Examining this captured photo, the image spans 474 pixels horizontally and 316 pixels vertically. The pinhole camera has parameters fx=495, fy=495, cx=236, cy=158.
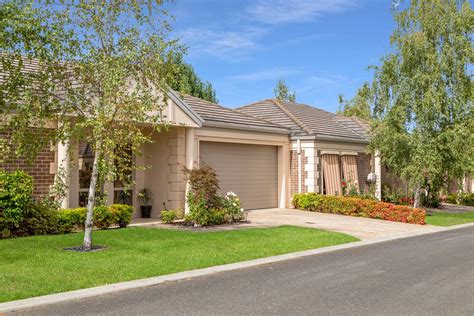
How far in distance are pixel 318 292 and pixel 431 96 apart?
15110mm

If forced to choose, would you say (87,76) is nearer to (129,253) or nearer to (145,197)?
(129,253)

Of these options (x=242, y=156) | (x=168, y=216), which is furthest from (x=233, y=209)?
(x=242, y=156)

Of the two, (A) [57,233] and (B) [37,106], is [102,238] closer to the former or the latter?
(A) [57,233]

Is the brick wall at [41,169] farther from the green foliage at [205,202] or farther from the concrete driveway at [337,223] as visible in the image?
the concrete driveway at [337,223]

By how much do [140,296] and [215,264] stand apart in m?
2.51

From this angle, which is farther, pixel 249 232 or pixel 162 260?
pixel 249 232

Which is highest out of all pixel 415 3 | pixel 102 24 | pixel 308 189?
pixel 415 3

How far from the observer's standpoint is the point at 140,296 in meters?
6.98

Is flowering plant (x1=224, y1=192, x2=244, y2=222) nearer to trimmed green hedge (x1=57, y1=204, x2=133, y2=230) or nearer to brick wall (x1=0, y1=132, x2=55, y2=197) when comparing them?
trimmed green hedge (x1=57, y1=204, x2=133, y2=230)

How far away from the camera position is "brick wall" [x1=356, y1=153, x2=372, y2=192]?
24375 mm

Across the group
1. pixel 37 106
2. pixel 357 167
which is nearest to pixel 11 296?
pixel 37 106

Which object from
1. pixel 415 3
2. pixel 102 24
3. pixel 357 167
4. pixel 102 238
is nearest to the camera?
pixel 102 24

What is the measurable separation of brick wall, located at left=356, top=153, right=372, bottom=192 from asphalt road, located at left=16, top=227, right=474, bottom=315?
14154mm

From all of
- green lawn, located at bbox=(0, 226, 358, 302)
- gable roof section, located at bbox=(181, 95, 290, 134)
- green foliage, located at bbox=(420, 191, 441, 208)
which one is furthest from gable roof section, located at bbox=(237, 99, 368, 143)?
green lawn, located at bbox=(0, 226, 358, 302)
